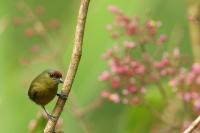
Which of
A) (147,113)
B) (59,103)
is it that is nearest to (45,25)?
(147,113)

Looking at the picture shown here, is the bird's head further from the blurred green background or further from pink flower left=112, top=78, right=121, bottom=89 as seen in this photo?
the blurred green background

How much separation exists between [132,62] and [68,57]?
42cm

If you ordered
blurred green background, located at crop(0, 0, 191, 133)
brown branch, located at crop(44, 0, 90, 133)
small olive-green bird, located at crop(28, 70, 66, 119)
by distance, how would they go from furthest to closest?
blurred green background, located at crop(0, 0, 191, 133), small olive-green bird, located at crop(28, 70, 66, 119), brown branch, located at crop(44, 0, 90, 133)

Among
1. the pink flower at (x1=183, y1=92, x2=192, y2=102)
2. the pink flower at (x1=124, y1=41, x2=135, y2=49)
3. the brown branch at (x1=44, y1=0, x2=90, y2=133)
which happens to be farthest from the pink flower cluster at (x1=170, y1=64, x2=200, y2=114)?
the brown branch at (x1=44, y1=0, x2=90, y2=133)

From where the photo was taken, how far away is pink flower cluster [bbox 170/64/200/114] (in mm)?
1644

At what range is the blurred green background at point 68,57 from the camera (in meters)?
1.95

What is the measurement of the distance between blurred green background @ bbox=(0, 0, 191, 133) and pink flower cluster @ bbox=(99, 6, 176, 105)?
22 cm

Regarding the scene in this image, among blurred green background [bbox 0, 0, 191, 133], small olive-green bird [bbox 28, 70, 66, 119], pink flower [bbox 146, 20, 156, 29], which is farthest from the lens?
blurred green background [bbox 0, 0, 191, 133]

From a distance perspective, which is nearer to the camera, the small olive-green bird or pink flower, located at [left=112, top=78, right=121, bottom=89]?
the small olive-green bird

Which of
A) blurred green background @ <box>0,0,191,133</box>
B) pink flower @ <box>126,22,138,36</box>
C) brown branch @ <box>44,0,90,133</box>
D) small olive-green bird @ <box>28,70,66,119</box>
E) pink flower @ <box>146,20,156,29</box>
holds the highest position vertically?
brown branch @ <box>44,0,90,133</box>

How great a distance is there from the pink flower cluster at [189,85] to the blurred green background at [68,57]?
0.22m

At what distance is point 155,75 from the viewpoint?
1674 mm

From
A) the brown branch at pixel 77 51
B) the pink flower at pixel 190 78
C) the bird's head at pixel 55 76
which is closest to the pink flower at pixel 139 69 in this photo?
the pink flower at pixel 190 78

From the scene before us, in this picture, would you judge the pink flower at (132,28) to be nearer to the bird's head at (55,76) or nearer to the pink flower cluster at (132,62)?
the pink flower cluster at (132,62)
